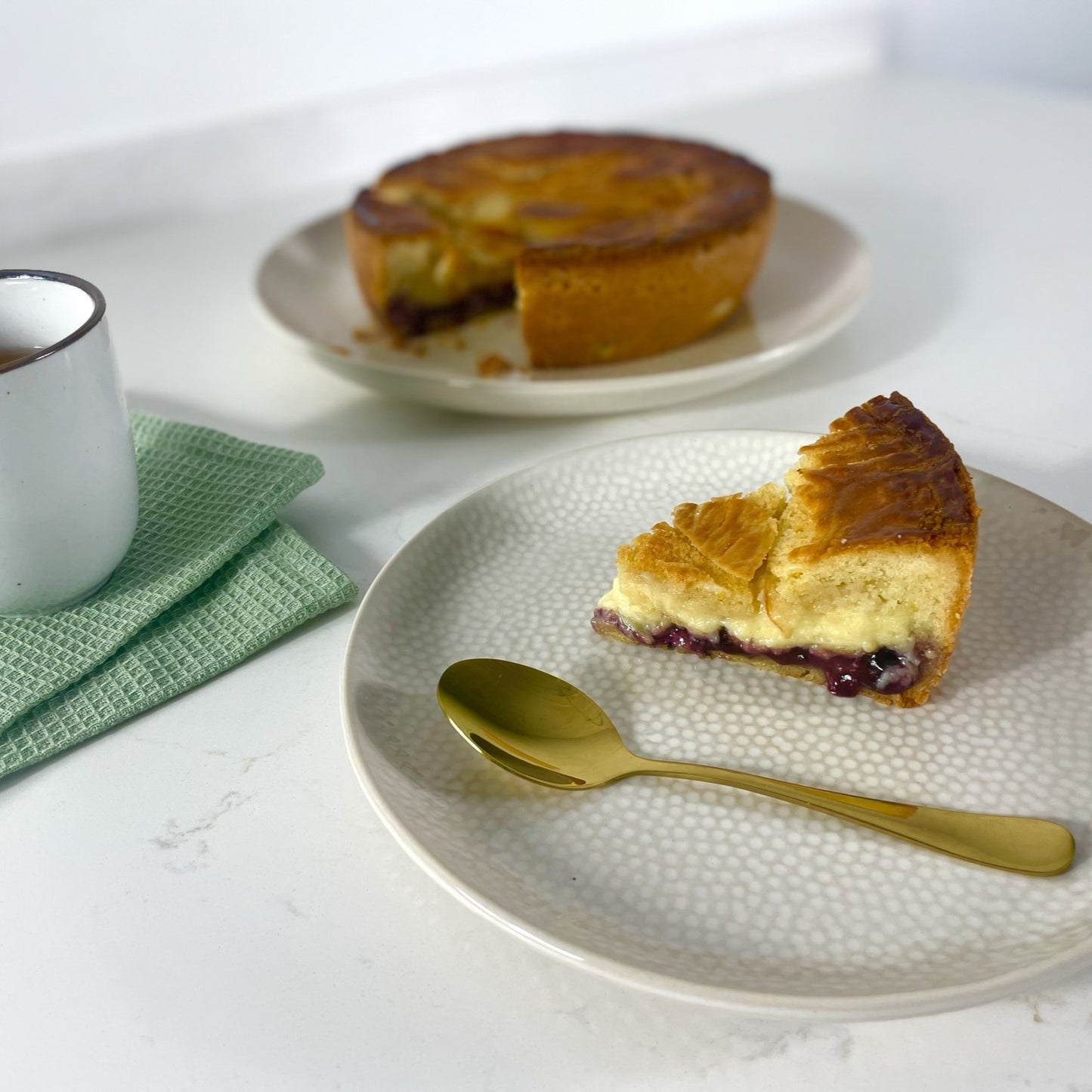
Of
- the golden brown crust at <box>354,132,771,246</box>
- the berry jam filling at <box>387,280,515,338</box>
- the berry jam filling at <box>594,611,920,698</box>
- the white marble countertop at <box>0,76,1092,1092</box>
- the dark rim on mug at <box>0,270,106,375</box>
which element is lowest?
the white marble countertop at <box>0,76,1092,1092</box>

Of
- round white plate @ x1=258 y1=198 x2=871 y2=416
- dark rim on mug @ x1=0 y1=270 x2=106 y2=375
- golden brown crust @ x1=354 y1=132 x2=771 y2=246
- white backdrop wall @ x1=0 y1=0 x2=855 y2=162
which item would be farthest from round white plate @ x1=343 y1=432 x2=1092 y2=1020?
white backdrop wall @ x1=0 y1=0 x2=855 y2=162

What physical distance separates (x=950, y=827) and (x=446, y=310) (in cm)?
123

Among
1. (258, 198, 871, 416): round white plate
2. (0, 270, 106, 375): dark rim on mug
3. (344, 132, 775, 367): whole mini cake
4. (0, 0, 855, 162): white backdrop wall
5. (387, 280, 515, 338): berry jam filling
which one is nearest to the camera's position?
(0, 270, 106, 375): dark rim on mug

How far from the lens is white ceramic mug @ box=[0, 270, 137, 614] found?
1.03m

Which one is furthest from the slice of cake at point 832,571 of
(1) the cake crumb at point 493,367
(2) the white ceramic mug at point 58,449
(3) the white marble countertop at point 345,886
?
(1) the cake crumb at point 493,367

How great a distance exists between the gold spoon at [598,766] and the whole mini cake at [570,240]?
762 mm

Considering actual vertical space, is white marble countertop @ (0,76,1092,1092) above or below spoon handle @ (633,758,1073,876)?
below

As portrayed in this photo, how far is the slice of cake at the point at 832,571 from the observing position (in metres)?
1.03

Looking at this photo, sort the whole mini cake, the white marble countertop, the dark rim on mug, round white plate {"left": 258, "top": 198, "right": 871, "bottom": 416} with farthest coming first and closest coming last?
1. the whole mini cake
2. round white plate {"left": 258, "top": 198, "right": 871, "bottom": 416}
3. the dark rim on mug
4. the white marble countertop

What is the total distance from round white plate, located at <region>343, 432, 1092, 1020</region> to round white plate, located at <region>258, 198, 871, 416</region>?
23 cm

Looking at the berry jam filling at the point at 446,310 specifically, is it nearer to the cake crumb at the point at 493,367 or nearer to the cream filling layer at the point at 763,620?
the cake crumb at the point at 493,367

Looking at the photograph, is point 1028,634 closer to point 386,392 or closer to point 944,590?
point 944,590

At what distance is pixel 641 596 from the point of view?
109cm

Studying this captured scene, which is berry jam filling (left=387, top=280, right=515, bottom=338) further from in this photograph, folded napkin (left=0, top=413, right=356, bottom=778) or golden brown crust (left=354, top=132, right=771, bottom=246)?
folded napkin (left=0, top=413, right=356, bottom=778)
